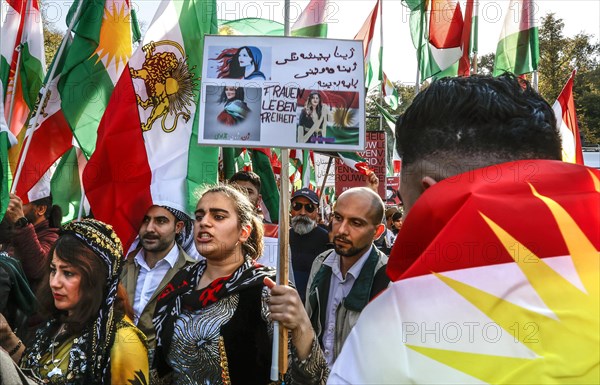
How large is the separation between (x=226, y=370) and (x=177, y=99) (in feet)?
8.86

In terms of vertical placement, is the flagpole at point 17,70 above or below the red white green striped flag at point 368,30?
below

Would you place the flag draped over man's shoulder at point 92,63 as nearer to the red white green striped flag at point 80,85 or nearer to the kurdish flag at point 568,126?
the red white green striped flag at point 80,85

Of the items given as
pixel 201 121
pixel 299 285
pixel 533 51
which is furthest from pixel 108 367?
pixel 533 51

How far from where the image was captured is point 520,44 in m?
9.95

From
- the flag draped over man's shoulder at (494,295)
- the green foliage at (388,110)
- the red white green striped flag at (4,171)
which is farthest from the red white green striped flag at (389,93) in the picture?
the flag draped over man's shoulder at (494,295)

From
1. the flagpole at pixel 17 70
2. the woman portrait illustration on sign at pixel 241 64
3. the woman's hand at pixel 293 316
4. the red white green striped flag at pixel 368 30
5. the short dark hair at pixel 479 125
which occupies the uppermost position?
the red white green striped flag at pixel 368 30

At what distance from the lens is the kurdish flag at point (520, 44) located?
385 inches

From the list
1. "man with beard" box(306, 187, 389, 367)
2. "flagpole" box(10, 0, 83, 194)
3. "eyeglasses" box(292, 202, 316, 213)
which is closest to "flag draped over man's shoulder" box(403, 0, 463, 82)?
"eyeglasses" box(292, 202, 316, 213)

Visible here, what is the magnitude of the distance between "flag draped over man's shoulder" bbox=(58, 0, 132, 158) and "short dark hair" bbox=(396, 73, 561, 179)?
198 inches

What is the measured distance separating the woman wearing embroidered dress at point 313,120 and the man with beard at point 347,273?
0.99 m

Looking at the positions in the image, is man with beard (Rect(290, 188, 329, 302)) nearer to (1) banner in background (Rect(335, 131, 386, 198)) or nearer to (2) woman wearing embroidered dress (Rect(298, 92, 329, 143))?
(1) banner in background (Rect(335, 131, 386, 198))

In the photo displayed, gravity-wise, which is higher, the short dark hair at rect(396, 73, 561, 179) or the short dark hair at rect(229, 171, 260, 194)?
the short dark hair at rect(229, 171, 260, 194)

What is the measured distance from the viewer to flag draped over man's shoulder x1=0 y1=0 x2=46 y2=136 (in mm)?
6109

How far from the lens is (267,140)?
3488 mm
